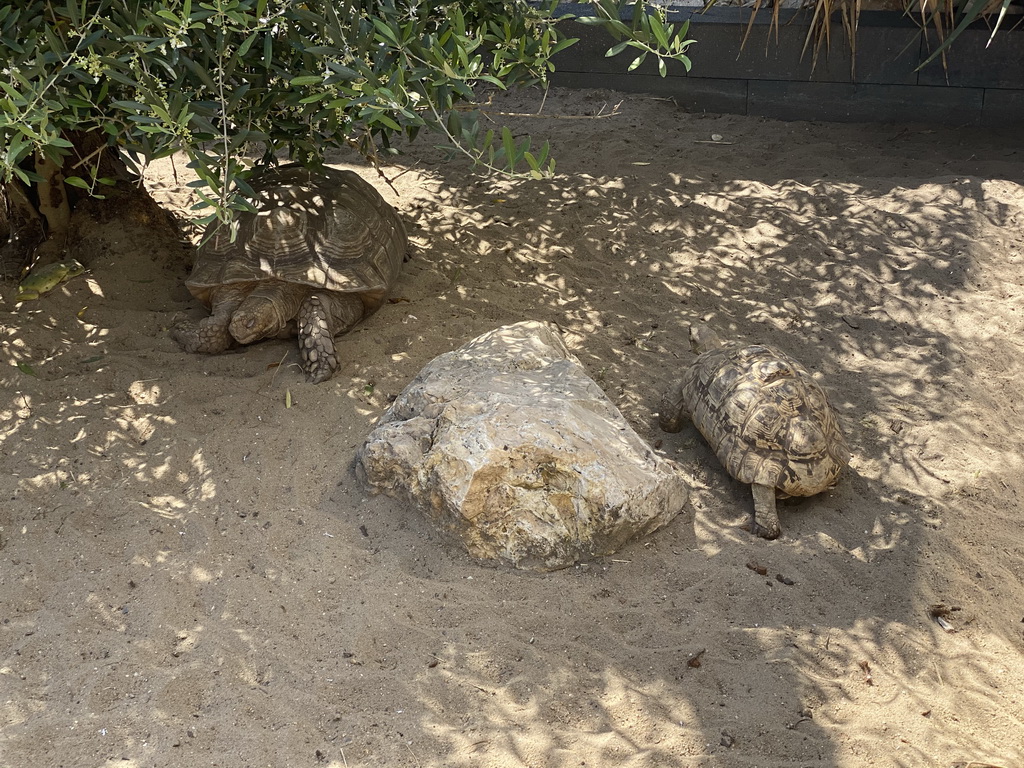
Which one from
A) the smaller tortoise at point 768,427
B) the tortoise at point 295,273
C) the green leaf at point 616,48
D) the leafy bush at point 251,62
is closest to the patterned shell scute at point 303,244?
the tortoise at point 295,273

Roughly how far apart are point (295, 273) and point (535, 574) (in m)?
2.43

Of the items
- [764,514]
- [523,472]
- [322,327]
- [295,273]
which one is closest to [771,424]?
[764,514]

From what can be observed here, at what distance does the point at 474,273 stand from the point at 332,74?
2.59 meters

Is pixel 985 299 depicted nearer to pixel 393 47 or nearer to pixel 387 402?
pixel 387 402

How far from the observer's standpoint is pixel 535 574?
349 cm

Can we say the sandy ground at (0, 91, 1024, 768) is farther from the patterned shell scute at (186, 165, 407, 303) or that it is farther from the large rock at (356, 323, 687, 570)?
the patterned shell scute at (186, 165, 407, 303)

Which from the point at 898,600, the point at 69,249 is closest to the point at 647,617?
the point at 898,600

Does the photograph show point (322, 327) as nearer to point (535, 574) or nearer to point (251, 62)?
point (251, 62)

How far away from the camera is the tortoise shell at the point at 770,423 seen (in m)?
3.78

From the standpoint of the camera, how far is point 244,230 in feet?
16.6

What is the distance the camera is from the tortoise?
4.79 metres

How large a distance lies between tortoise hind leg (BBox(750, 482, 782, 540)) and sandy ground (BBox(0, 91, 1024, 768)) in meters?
0.06

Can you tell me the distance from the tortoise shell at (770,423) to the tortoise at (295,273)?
205 cm

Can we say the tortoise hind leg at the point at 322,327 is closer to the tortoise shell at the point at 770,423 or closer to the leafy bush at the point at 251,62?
the leafy bush at the point at 251,62
